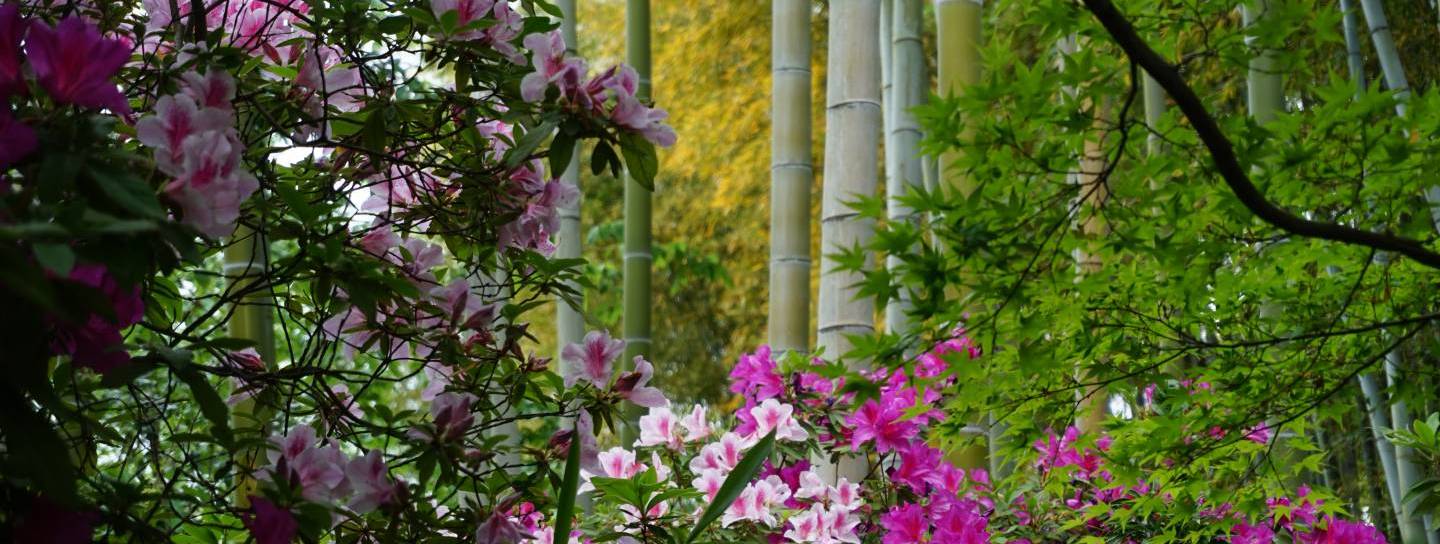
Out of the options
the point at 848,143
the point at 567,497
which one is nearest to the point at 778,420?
the point at 848,143

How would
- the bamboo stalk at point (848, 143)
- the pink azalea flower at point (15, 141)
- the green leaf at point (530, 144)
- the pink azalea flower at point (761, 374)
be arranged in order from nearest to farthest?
the pink azalea flower at point (15, 141) < the green leaf at point (530, 144) < the pink azalea flower at point (761, 374) < the bamboo stalk at point (848, 143)

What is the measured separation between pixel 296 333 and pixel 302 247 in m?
4.18

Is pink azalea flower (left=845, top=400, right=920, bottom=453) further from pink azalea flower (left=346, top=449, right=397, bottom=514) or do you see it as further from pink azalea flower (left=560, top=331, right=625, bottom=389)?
pink azalea flower (left=346, top=449, right=397, bottom=514)

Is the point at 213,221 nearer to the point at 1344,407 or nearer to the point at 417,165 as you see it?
the point at 417,165

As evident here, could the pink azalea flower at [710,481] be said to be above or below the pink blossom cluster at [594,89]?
below

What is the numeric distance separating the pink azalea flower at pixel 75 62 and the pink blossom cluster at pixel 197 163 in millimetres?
43

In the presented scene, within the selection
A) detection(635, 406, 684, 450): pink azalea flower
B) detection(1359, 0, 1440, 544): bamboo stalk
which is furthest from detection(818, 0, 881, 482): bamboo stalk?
detection(1359, 0, 1440, 544): bamboo stalk

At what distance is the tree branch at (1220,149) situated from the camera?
1.38m

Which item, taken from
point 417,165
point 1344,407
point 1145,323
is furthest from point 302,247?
point 1344,407

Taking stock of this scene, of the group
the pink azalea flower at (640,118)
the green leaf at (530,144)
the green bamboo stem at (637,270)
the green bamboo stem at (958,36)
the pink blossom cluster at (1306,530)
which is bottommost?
the pink blossom cluster at (1306,530)

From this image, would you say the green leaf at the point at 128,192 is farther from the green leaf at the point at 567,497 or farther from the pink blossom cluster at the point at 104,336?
the green leaf at the point at 567,497

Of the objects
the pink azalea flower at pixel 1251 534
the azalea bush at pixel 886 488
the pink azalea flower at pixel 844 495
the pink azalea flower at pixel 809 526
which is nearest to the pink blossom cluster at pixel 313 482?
the azalea bush at pixel 886 488

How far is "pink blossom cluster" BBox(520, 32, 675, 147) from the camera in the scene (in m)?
1.09

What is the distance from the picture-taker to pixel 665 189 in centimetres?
1053
